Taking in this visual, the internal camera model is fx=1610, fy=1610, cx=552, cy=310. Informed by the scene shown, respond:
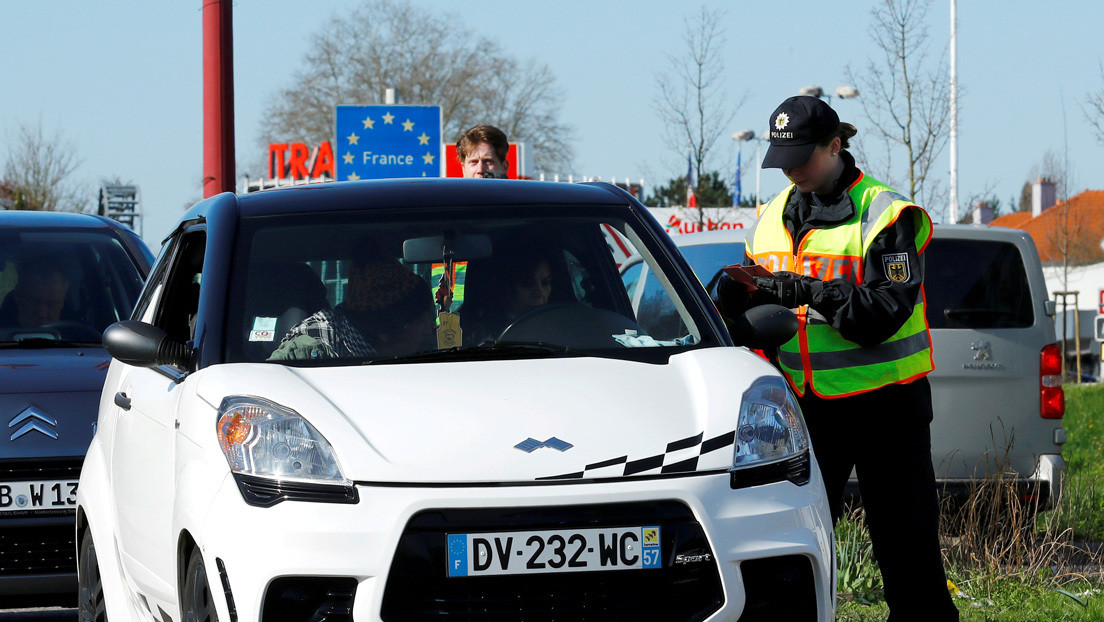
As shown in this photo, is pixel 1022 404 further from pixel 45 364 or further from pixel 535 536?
pixel 535 536

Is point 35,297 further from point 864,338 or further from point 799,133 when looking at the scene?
point 864,338

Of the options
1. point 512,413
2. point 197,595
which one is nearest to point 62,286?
point 197,595

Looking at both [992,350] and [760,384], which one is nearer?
[760,384]

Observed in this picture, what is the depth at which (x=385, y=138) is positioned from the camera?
17562 millimetres

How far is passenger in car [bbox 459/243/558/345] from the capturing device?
15.2 feet

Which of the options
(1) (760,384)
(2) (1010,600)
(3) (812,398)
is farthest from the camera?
(2) (1010,600)

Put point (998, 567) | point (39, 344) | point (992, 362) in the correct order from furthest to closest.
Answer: point (992, 362), point (39, 344), point (998, 567)

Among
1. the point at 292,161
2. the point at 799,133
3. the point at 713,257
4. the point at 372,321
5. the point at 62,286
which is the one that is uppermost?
the point at 292,161

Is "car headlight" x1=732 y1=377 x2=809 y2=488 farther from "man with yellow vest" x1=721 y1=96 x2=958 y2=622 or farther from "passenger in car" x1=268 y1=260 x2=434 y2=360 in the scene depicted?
"man with yellow vest" x1=721 y1=96 x2=958 y2=622

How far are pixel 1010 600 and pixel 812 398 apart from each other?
1641 mm

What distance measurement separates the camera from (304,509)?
3.58 metres

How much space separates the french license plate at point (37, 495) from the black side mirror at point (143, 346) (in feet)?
5.34

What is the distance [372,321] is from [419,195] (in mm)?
565

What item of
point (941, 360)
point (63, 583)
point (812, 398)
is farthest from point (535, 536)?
point (941, 360)
